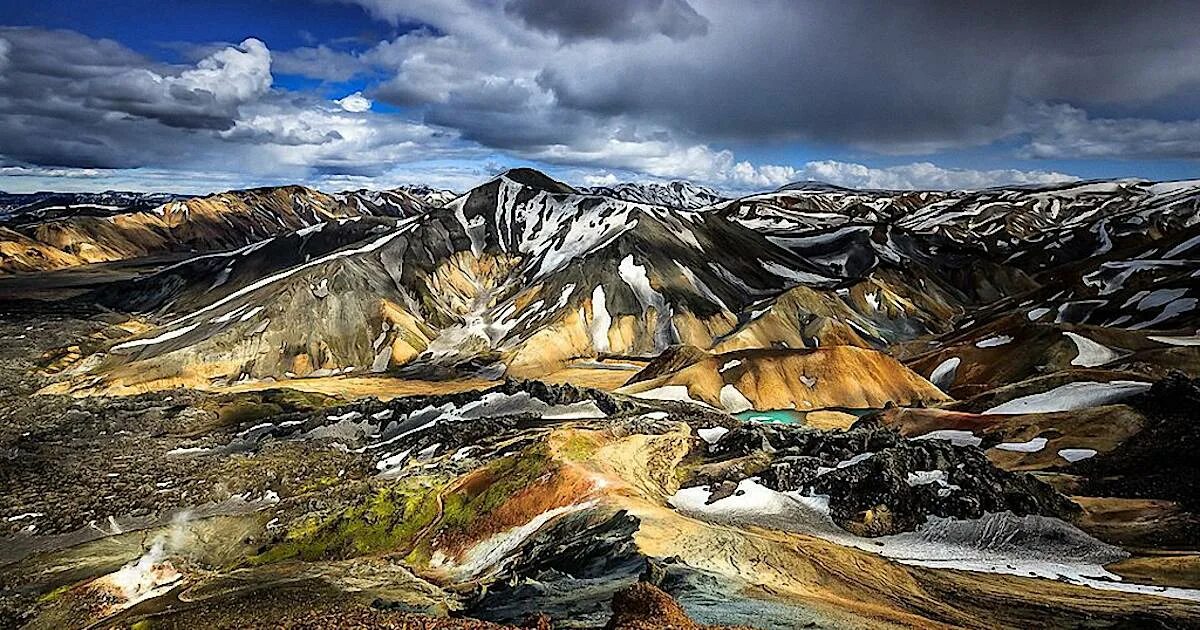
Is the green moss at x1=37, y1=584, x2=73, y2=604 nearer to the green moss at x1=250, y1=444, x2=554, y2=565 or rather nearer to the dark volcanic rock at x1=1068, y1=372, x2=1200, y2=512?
the green moss at x1=250, y1=444, x2=554, y2=565

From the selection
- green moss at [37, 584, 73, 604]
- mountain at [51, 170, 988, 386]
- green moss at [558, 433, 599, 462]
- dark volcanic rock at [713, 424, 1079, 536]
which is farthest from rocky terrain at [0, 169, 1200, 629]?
mountain at [51, 170, 988, 386]

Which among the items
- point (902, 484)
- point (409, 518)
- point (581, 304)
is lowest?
point (409, 518)

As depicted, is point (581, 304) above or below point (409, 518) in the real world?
above

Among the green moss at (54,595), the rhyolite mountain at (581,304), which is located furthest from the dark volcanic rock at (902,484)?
the rhyolite mountain at (581,304)

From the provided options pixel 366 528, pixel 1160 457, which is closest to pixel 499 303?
pixel 366 528

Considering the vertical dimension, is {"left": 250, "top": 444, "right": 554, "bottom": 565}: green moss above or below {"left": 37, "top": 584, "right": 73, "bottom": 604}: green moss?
above

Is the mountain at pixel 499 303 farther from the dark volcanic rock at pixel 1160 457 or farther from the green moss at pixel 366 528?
the dark volcanic rock at pixel 1160 457

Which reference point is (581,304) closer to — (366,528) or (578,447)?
(578,447)

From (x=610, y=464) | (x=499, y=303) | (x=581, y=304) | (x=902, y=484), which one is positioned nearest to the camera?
(x=902, y=484)

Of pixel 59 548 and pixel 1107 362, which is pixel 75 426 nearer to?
pixel 59 548
